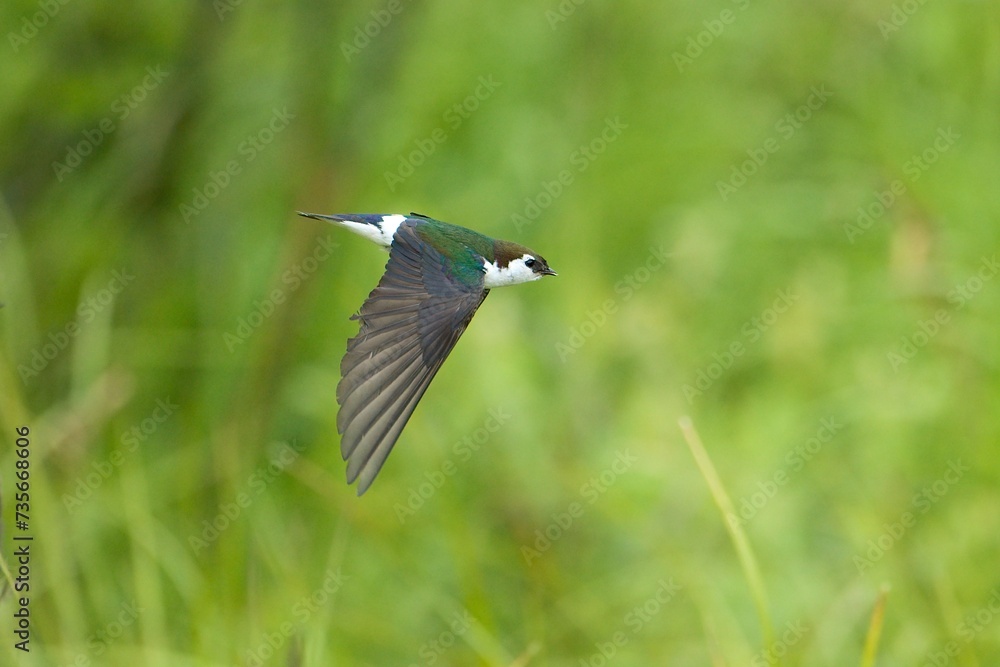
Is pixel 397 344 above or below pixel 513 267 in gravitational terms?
below

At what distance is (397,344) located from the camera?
124 centimetres

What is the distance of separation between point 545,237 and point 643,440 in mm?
814

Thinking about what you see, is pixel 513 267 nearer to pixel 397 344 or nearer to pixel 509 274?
pixel 509 274

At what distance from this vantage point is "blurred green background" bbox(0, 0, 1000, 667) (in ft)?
7.43

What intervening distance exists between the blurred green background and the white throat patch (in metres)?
0.69

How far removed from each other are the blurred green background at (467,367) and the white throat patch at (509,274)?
69cm

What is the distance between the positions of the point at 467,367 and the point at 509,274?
4.36 feet

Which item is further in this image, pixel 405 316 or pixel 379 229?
pixel 379 229

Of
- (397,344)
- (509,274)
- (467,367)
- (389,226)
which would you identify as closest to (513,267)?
(509,274)

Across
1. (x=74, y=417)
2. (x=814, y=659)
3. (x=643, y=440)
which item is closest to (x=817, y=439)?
(x=643, y=440)

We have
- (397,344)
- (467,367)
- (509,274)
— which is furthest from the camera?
(467,367)

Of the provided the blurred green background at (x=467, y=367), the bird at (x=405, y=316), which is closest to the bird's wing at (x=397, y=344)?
the bird at (x=405, y=316)

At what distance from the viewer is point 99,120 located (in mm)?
2559

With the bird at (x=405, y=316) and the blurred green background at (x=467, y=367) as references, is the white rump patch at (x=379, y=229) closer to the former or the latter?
the bird at (x=405, y=316)
